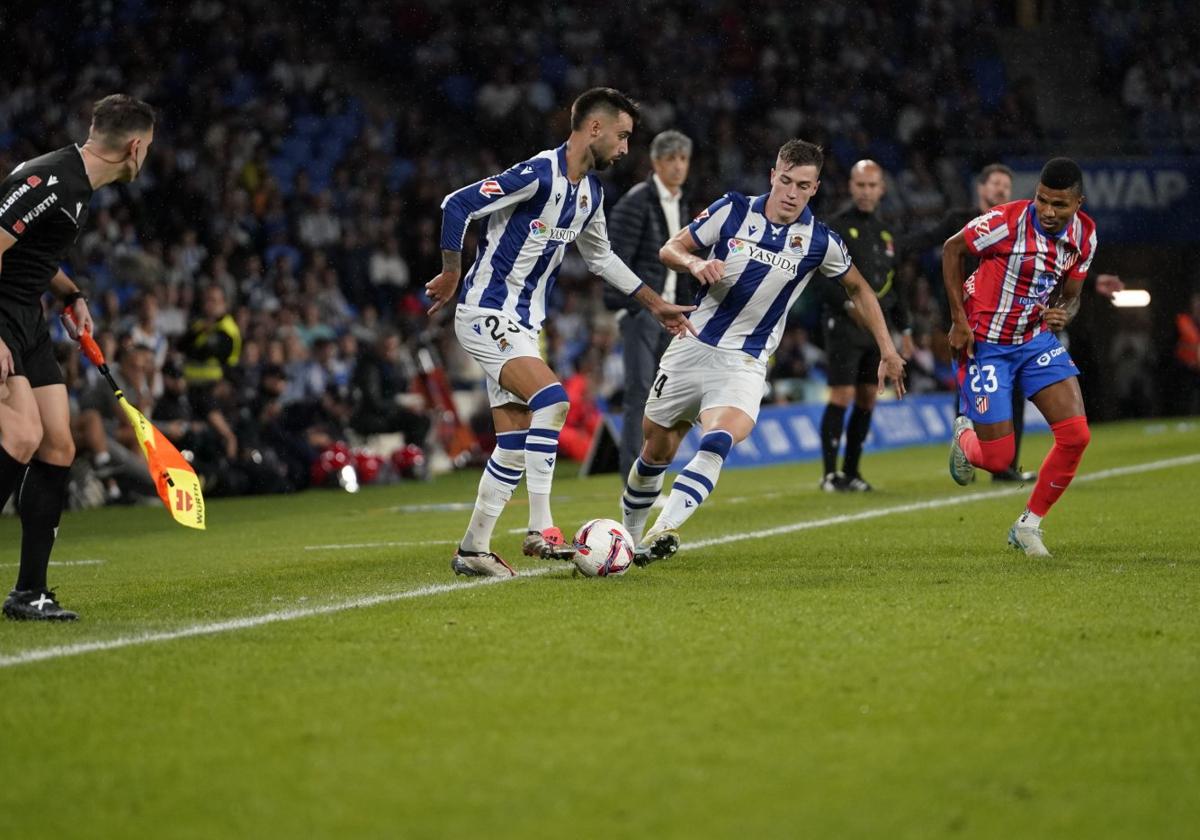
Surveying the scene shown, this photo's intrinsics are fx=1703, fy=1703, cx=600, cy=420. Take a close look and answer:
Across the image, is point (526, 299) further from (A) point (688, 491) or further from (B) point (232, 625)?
(B) point (232, 625)

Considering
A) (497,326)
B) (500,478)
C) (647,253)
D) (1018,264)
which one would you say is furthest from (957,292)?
(647,253)

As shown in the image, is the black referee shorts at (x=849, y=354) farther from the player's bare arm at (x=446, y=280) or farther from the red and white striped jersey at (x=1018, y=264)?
the player's bare arm at (x=446, y=280)

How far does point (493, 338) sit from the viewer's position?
8055 mm

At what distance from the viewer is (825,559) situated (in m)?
8.52

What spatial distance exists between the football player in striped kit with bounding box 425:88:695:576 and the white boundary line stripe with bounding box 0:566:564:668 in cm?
37

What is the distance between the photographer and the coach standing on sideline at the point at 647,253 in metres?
11.8

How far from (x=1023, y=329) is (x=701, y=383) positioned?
1.69m

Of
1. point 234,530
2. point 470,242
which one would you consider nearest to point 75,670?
point 234,530

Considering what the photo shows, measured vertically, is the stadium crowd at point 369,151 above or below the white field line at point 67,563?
above

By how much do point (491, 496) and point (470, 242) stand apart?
48.5ft

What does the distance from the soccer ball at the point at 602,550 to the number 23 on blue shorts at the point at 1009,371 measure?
214 centimetres

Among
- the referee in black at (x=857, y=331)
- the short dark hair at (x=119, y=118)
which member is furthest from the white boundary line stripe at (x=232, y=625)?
the referee in black at (x=857, y=331)

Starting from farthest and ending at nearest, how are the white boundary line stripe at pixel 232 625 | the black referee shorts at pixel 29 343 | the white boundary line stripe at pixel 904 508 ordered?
the white boundary line stripe at pixel 904 508 < the black referee shorts at pixel 29 343 < the white boundary line stripe at pixel 232 625

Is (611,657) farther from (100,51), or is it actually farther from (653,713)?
(100,51)
